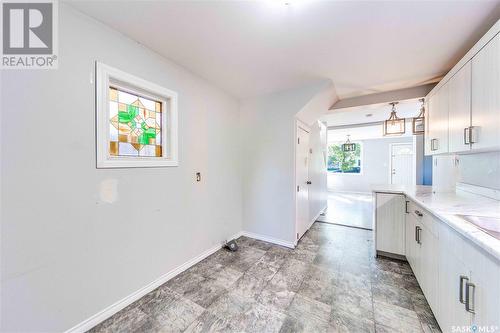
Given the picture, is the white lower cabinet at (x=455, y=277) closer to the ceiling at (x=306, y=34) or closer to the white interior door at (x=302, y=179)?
the white interior door at (x=302, y=179)

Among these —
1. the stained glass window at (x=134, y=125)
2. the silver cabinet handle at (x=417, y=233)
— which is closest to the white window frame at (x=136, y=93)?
A: the stained glass window at (x=134, y=125)

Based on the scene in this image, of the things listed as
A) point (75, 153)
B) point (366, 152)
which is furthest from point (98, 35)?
point (366, 152)

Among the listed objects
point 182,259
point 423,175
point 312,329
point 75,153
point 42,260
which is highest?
point 75,153

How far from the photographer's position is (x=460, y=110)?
1.79m

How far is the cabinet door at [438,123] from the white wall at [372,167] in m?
5.61

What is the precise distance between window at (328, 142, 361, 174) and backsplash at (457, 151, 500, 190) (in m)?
5.78

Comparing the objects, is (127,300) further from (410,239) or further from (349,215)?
(349,215)

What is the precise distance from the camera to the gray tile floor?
1.52 meters

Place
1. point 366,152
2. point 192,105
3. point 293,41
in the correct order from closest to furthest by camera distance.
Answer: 1. point 293,41
2. point 192,105
3. point 366,152

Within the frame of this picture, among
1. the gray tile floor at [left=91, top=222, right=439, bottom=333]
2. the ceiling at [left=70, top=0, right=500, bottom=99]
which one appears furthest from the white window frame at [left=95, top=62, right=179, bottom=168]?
the gray tile floor at [left=91, top=222, right=439, bottom=333]

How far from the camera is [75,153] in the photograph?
142cm

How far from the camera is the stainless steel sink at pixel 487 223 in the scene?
1.04 metres

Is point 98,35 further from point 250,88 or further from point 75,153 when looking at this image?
point 250,88

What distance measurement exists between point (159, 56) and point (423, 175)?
5.46 metres
